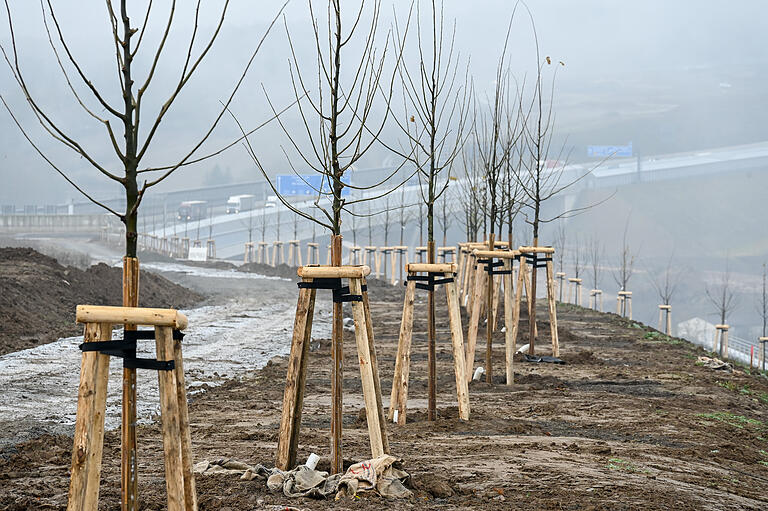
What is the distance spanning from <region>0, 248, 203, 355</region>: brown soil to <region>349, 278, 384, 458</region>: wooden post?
9779mm

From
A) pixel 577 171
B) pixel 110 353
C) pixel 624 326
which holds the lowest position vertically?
pixel 624 326

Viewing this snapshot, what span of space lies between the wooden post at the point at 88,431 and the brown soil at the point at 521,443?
1.18 meters

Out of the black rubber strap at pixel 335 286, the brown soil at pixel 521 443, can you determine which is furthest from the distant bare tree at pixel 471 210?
the black rubber strap at pixel 335 286

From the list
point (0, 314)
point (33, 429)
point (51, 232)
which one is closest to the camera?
point (33, 429)

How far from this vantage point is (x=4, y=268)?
744 inches

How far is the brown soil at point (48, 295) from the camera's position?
14547mm

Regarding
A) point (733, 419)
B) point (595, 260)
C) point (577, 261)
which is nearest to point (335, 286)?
point (733, 419)

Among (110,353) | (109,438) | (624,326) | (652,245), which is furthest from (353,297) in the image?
(652,245)

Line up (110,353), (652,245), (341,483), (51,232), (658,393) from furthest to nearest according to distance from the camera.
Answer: (652,245)
(51,232)
(658,393)
(341,483)
(110,353)

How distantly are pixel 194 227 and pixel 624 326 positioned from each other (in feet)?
172

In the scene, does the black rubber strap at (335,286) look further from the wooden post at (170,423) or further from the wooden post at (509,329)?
the wooden post at (509,329)

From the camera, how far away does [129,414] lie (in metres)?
3.57

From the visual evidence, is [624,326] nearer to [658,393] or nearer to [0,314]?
[658,393]

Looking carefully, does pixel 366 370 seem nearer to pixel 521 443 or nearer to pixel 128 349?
pixel 128 349
